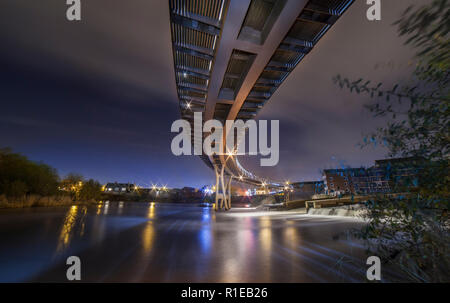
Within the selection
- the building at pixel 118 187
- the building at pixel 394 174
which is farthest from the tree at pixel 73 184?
the building at pixel 118 187

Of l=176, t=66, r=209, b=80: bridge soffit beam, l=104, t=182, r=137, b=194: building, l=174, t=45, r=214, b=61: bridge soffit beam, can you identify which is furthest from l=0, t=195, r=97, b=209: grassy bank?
l=104, t=182, r=137, b=194: building

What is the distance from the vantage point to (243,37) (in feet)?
27.0

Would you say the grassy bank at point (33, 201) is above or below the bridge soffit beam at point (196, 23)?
below

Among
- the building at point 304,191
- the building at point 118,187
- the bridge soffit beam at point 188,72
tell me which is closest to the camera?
the bridge soffit beam at point 188,72

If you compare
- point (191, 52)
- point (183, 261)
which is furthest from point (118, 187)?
point (183, 261)

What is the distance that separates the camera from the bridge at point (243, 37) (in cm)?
683

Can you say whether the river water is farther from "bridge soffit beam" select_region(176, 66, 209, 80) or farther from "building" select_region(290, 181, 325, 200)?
"building" select_region(290, 181, 325, 200)

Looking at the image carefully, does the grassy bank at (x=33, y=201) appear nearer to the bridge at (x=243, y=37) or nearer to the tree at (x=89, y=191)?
the tree at (x=89, y=191)

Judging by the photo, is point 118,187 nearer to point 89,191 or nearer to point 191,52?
point 89,191

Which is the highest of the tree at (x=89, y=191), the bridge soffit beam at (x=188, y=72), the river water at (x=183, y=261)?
the bridge soffit beam at (x=188, y=72)

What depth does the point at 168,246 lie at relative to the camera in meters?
5.41

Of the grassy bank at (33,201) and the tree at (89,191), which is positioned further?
the tree at (89,191)

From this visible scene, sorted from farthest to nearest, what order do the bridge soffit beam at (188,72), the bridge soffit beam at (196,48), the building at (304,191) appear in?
the building at (304,191) < the bridge soffit beam at (188,72) < the bridge soffit beam at (196,48)

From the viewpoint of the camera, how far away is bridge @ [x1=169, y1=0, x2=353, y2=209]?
269 inches
